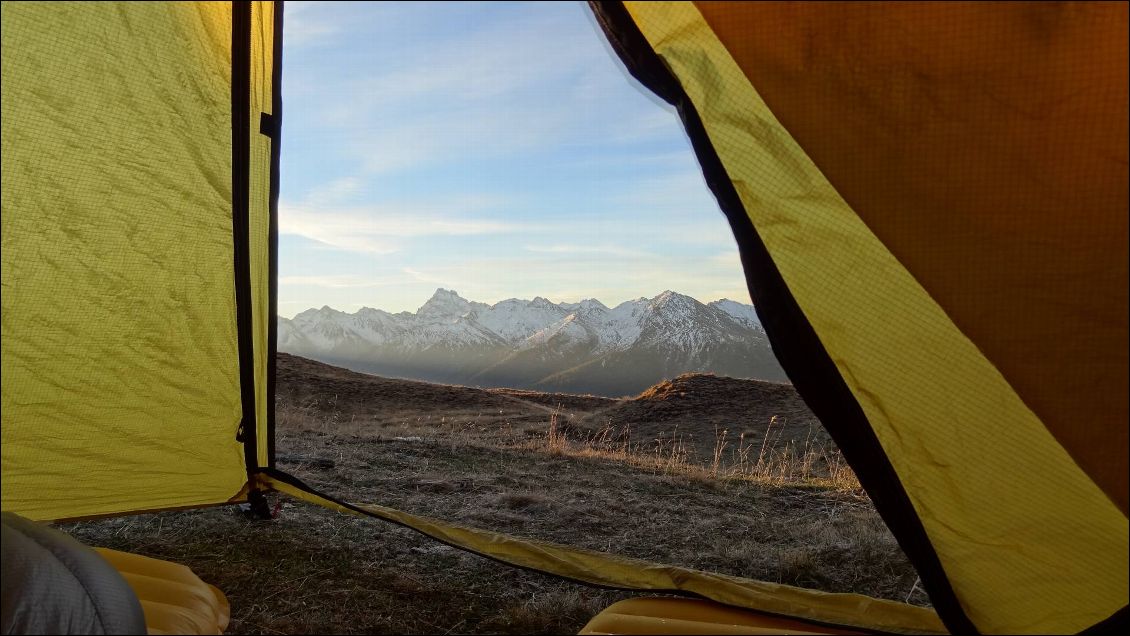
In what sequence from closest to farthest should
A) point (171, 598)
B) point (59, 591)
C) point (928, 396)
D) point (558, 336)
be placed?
point (59, 591) → point (928, 396) → point (171, 598) → point (558, 336)

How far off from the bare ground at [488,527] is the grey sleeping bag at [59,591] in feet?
2.94

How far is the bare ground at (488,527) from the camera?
8.54 feet

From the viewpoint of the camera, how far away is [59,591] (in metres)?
1.55

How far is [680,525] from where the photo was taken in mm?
3752

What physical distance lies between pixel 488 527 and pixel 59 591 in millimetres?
2247

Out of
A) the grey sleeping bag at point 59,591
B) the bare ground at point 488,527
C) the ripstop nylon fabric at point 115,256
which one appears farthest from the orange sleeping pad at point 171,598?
the ripstop nylon fabric at point 115,256

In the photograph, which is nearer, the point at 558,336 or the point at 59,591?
the point at 59,591

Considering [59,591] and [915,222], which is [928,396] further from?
[59,591]

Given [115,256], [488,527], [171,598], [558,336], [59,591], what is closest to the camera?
[59,591]

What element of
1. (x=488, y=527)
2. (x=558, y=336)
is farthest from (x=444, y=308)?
(x=488, y=527)

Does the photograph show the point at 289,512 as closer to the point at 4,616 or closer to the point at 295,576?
the point at 295,576

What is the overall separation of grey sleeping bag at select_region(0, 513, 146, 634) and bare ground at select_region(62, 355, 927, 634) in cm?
90

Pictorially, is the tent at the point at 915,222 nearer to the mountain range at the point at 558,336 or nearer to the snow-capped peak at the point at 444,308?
the mountain range at the point at 558,336

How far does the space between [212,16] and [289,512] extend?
231 centimetres
